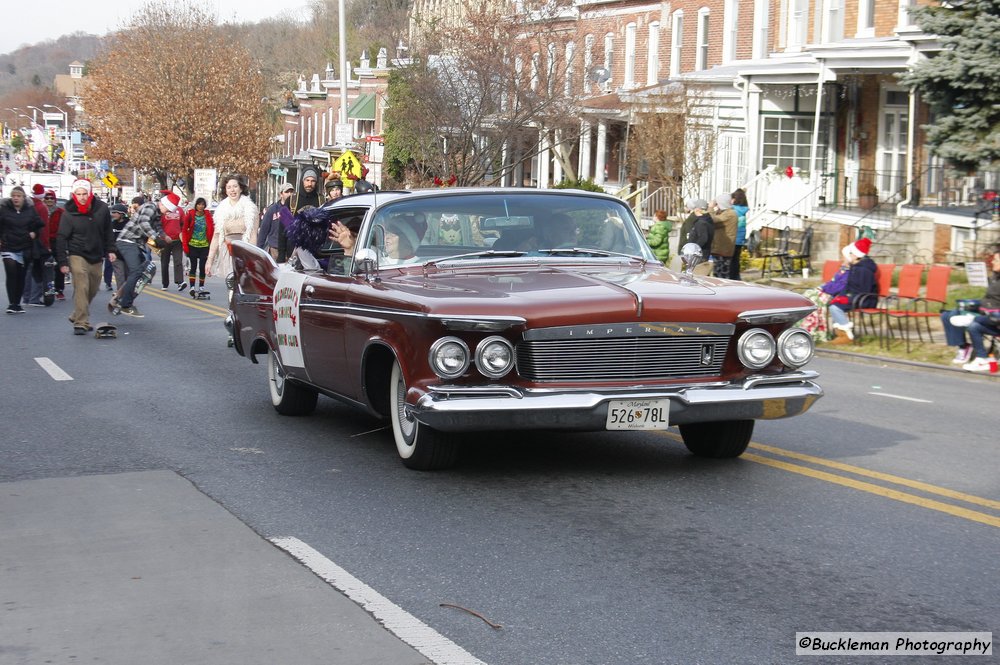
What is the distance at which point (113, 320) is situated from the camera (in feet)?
65.8

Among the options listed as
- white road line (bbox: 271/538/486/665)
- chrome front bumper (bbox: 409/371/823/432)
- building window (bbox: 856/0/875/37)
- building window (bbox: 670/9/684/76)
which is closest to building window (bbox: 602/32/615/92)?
building window (bbox: 670/9/684/76)

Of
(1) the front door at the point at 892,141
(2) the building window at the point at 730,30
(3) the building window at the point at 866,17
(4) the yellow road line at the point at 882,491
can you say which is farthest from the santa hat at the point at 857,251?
(2) the building window at the point at 730,30

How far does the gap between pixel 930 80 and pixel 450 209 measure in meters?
14.8

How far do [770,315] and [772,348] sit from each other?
0.79 feet

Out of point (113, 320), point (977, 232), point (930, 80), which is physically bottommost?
point (113, 320)

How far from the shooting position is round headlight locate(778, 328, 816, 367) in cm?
800

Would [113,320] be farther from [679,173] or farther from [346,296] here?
[679,173]

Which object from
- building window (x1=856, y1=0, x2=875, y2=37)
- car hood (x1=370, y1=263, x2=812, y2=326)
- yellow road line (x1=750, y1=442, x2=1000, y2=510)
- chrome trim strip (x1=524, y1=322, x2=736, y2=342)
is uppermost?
building window (x1=856, y1=0, x2=875, y2=37)

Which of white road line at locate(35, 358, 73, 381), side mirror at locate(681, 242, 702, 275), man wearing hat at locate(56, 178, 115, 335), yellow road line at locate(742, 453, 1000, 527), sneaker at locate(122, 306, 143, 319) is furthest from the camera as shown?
sneaker at locate(122, 306, 143, 319)

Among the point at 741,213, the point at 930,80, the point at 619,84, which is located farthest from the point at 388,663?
the point at 619,84

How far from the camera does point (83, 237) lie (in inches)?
683

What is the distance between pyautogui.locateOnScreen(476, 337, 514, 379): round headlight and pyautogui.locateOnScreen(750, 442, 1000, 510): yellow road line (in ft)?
7.86

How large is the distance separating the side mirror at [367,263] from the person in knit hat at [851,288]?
10982 millimetres

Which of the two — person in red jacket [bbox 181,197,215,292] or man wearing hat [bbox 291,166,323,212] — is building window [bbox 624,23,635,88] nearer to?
person in red jacket [bbox 181,197,215,292]
